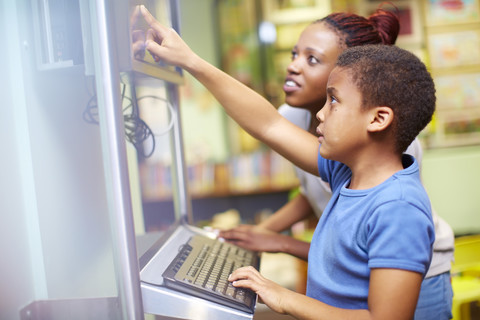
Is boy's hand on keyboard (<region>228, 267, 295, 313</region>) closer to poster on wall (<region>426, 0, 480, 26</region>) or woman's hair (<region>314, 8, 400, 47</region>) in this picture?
woman's hair (<region>314, 8, 400, 47</region>)

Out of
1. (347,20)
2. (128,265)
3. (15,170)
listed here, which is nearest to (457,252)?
(347,20)

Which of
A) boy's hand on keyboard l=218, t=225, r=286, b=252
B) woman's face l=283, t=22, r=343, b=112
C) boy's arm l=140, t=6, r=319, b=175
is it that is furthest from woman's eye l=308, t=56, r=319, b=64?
boy's hand on keyboard l=218, t=225, r=286, b=252

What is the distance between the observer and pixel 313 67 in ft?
3.72

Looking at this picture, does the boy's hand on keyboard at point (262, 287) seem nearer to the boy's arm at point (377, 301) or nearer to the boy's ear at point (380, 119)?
the boy's arm at point (377, 301)

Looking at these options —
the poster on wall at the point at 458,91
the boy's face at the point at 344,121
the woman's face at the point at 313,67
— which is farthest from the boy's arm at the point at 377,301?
the poster on wall at the point at 458,91

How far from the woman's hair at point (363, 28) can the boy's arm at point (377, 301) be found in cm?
63

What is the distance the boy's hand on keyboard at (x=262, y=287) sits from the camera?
0.80 metres

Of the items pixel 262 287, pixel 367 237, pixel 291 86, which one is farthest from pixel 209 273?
pixel 291 86

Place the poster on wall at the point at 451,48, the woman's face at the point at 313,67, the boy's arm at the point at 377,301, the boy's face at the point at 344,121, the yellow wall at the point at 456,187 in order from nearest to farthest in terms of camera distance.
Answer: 1. the boy's arm at the point at 377,301
2. the boy's face at the point at 344,121
3. the woman's face at the point at 313,67
4. the yellow wall at the point at 456,187
5. the poster on wall at the point at 451,48

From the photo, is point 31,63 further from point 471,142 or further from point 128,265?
point 471,142

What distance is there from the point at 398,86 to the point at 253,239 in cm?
59

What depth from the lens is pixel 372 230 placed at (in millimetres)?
743

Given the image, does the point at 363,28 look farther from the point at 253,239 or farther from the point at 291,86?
the point at 253,239

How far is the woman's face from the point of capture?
1126 mm
